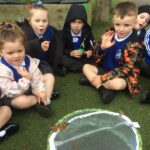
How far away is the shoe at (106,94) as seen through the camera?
2744mm

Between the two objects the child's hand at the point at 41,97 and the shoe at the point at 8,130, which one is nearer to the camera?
the shoe at the point at 8,130

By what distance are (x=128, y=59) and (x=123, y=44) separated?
14 centimetres

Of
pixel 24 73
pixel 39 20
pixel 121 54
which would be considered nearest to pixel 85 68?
pixel 121 54

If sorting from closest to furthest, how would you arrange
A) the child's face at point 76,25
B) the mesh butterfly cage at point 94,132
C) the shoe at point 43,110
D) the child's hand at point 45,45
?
the mesh butterfly cage at point 94,132 < the shoe at point 43,110 < the child's hand at point 45,45 < the child's face at point 76,25

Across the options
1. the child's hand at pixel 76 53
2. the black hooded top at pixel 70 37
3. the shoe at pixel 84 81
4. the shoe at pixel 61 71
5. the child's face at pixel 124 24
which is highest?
the child's face at pixel 124 24

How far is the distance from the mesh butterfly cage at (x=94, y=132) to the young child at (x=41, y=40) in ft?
1.36

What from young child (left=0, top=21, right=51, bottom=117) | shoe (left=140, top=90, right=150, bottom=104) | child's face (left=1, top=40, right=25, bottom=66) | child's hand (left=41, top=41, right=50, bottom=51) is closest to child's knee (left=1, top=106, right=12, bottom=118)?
young child (left=0, top=21, right=51, bottom=117)

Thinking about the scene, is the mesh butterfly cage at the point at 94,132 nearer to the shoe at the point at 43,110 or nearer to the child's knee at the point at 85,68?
the shoe at the point at 43,110

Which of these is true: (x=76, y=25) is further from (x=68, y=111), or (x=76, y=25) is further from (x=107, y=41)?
(x=68, y=111)

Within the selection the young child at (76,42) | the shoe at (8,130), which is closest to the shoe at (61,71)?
the young child at (76,42)

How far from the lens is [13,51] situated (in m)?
2.45

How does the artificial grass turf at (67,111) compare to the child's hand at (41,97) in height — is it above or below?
below

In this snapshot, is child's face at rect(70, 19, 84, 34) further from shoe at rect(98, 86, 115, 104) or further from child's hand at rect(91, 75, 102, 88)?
shoe at rect(98, 86, 115, 104)

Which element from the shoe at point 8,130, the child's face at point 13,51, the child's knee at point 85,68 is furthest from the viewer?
the child's knee at point 85,68
